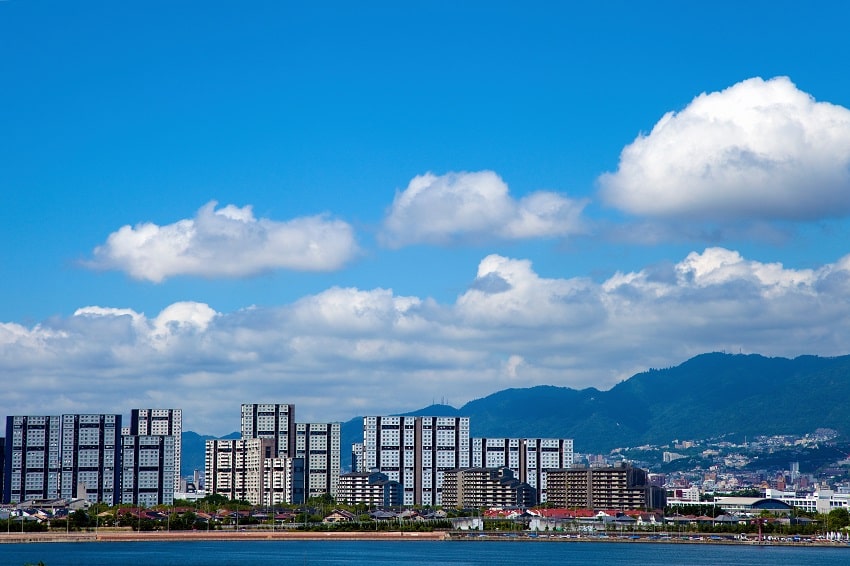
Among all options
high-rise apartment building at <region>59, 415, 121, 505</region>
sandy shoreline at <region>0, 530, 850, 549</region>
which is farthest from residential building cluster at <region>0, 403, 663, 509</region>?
sandy shoreline at <region>0, 530, 850, 549</region>

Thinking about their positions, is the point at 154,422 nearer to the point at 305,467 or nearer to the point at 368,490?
the point at 305,467

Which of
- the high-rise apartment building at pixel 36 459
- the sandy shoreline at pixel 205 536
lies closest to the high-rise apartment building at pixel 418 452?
the sandy shoreline at pixel 205 536

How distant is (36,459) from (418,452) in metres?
35.6

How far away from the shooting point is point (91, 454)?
116m

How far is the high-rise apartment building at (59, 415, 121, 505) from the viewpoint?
11600 cm

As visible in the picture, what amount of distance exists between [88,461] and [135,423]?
13.6m

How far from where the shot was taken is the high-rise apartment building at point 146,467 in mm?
117250

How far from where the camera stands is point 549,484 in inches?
4921

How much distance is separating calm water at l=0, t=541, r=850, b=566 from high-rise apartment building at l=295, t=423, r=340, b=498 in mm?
29561

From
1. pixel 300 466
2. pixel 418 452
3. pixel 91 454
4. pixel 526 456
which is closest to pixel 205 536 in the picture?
pixel 91 454

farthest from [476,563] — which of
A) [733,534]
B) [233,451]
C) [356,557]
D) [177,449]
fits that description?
[233,451]

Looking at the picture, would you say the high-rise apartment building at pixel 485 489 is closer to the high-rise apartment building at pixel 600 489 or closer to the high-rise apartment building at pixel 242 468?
the high-rise apartment building at pixel 600 489

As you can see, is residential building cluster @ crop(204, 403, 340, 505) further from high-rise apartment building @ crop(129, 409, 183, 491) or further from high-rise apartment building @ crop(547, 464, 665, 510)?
high-rise apartment building @ crop(547, 464, 665, 510)

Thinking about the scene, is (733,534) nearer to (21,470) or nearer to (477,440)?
(477,440)
